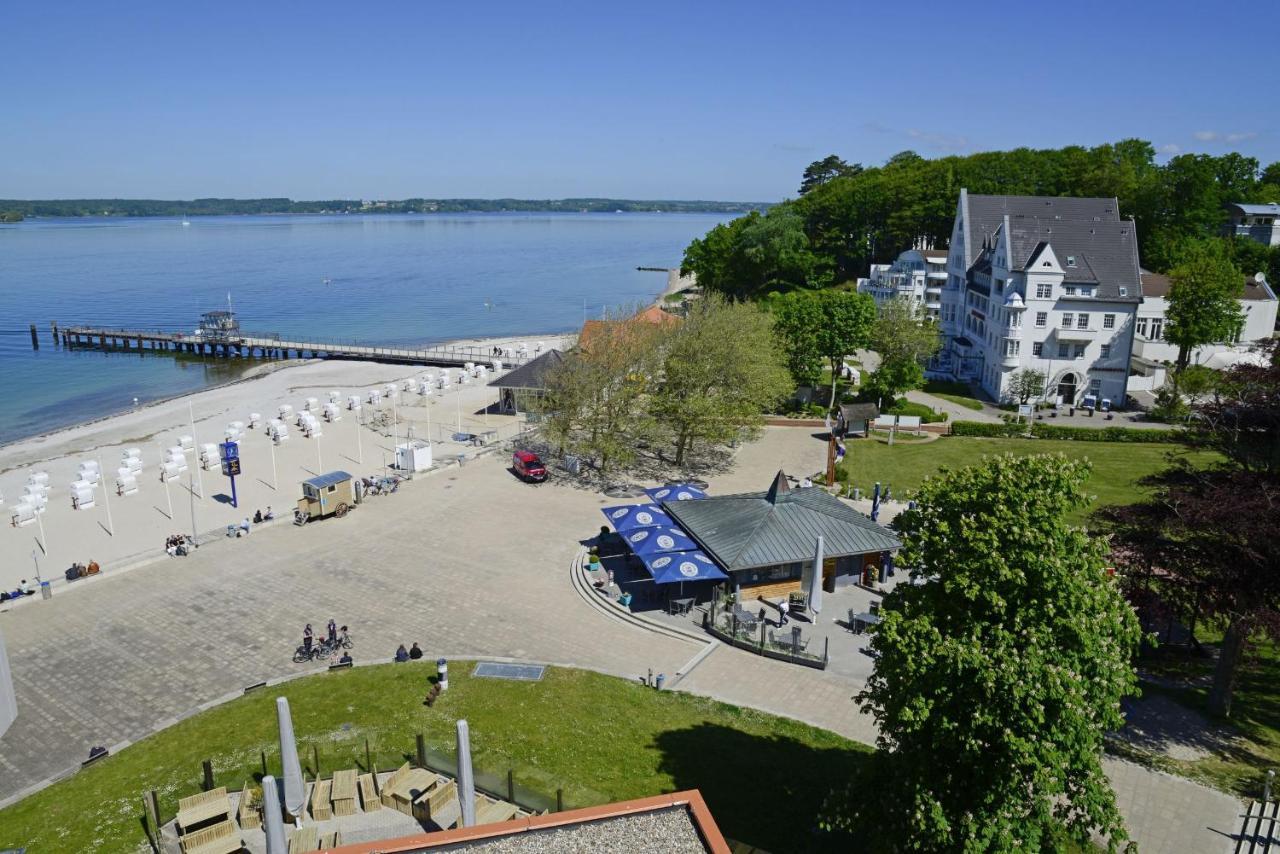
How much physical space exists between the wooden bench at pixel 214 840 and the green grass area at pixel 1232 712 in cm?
1910

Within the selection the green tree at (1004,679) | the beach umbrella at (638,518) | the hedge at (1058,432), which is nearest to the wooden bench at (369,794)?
the green tree at (1004,679)

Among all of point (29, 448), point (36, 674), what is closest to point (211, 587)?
point (36, 674)

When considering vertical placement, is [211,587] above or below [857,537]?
below

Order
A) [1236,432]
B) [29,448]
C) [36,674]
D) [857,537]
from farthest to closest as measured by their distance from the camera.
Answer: [29,448], [857,537], [36,674], [1236,432]

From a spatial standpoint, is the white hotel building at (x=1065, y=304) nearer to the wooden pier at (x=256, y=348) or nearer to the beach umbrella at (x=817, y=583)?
the beach umbrella at (x=817, y=583)

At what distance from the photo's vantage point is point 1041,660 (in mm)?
12172

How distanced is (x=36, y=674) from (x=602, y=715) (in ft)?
50.5

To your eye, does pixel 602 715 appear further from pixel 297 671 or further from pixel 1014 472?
pixel 1014 472

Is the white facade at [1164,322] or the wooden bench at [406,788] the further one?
the white facade at [1164,322]

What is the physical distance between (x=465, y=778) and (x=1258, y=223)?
11004 cm

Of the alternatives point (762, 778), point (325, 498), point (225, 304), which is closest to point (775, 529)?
point (762, 778)

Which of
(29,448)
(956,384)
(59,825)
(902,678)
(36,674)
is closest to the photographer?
(902,678)

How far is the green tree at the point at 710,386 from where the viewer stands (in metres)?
39.4

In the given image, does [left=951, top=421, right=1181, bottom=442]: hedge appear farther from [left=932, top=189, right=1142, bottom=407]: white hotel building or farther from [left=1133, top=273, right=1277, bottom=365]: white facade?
[left=1133, top=273, right=1277, bottom=365]: white facade
